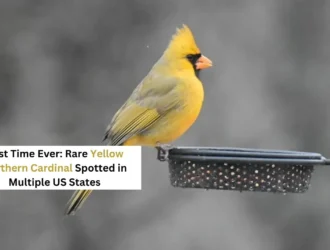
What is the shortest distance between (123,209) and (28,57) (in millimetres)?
1481

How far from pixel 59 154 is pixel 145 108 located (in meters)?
0.58

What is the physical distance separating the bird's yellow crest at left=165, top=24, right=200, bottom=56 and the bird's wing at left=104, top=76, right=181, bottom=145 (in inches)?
6.3

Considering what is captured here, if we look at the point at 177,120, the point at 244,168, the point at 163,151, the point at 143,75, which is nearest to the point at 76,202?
the point at 163,151

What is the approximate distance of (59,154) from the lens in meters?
4.95

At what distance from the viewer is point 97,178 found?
461 cm

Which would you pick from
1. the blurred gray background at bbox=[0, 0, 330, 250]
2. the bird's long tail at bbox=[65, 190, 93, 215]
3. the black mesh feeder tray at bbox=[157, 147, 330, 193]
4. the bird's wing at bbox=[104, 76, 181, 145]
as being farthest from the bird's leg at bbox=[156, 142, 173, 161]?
the blurred gray background at bbox=[0, 0, 330, 250]

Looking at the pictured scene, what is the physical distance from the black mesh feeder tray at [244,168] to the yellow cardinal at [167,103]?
0.95 ft

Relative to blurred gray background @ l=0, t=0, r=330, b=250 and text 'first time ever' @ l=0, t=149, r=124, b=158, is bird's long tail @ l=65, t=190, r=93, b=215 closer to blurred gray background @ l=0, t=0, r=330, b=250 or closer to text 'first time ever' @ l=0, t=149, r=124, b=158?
text 'first time ever' @ l=0, t=149, r=124, b=158

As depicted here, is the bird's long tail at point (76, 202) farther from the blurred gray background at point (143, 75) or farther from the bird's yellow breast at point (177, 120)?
the blurred gray background at point (143, 75)

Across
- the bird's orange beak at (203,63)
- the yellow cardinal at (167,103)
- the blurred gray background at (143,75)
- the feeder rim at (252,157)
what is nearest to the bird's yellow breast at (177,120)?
the yellow cardinal at (167,103)

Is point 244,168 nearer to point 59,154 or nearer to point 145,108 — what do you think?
point 145,108

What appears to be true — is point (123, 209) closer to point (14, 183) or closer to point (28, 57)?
point (28, 57)

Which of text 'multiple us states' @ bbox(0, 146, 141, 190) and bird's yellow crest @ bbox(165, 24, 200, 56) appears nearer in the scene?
bird's yellow crest @ bbox(165, 24, 200, 56)

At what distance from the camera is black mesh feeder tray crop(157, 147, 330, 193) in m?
4.06
